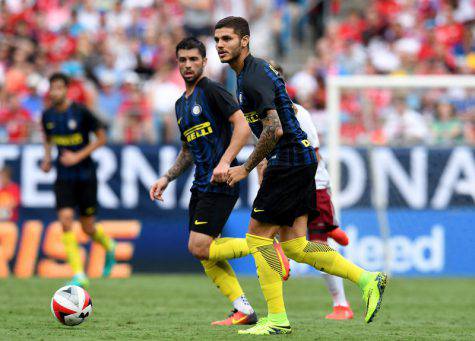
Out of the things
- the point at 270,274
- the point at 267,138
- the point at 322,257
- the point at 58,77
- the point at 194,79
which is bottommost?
the point at 270,274

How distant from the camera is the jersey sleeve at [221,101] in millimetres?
8477

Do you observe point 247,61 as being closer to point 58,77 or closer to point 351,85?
point 58,77

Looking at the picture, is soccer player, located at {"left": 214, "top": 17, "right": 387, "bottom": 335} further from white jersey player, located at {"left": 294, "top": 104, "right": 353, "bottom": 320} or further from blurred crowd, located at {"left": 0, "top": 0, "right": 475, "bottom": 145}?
blurred crowd, located at {"left": 0, "top": 0, "right": 475, "bottom": 145}

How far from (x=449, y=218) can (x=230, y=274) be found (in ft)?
24.9

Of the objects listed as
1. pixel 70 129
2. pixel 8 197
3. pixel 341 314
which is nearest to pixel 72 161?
pixel 70 129

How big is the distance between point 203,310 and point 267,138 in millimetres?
3328

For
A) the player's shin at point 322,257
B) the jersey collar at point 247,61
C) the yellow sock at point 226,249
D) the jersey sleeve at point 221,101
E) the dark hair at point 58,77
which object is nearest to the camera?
the jersey collar at point 247,61

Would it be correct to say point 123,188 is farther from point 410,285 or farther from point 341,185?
point 410,285

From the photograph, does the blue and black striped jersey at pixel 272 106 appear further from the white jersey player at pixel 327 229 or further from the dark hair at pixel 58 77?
the dark hair at pixel 58 77

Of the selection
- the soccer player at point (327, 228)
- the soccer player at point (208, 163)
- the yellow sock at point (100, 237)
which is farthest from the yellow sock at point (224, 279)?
the yellow sock at point (100, 237)

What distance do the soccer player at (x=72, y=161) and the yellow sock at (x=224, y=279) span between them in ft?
13.8

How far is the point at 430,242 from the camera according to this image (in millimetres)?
15562

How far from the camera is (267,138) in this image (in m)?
7.26

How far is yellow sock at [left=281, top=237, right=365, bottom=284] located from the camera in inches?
308
